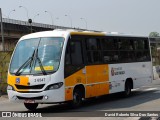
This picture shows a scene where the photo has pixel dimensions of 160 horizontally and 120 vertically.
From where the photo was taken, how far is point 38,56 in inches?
579

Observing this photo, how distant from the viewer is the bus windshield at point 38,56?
47.3 ft

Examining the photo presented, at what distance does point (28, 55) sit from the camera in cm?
1493

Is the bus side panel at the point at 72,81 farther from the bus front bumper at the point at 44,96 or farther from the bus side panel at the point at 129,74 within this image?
the bus side panel at the point at 129,74

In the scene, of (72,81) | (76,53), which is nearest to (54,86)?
(72,81)

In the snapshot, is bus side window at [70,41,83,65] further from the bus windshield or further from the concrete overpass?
the concrete overpass

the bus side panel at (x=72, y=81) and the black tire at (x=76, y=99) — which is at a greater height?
the bus side panel at (x=72, y=81)

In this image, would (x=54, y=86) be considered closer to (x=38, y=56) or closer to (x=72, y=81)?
(x=72, y=81)

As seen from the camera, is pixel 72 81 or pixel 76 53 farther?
pixel 76 53

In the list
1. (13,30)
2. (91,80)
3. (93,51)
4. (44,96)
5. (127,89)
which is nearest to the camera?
(44,96)

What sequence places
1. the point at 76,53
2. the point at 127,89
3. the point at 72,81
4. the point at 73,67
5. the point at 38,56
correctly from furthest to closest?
the point at 127,89 < the point at 76,53 < the point at 73,67 < the point at 72,81 < the point at 38,56

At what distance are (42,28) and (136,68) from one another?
5963 centimetres

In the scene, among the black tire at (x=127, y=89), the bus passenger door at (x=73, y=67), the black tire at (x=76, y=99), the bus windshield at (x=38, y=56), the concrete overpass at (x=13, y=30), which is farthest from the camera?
the concrete overpass at (x=13, y=30)

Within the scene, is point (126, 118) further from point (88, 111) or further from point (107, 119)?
point (88, 111)

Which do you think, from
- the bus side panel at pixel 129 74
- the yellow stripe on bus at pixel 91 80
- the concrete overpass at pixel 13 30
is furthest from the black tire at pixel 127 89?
the concrete overpass at pixel 13 30
